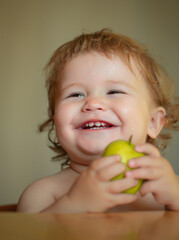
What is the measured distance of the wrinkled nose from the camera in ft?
3.14

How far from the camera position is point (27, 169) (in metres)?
2.21

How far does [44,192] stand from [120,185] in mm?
449

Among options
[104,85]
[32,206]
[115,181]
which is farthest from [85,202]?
[104,85]

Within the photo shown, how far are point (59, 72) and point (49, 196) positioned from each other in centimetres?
49

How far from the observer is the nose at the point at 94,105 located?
3.14 ft

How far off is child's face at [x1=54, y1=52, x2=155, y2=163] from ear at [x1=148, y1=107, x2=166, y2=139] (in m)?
0.08

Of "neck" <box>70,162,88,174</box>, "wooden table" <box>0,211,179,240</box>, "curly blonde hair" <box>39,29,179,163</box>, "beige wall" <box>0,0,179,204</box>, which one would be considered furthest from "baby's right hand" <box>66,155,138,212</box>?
"beige wall" <box>0,0,179,204</box>

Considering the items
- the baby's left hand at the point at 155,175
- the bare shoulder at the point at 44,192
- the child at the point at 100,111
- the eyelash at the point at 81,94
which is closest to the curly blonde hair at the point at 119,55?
the child at the point at 100,111

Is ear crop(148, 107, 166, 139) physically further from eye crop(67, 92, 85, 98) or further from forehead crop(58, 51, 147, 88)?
eye crop(67, 92, 85, 98)

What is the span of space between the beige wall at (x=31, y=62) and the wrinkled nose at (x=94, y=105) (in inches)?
50.3

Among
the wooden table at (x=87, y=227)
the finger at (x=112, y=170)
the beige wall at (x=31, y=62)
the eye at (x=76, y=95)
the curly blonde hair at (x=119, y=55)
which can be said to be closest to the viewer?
the wooden table at (x=87, y=227)

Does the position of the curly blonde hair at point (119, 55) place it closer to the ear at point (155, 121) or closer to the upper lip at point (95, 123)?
the ear at point (155, 121)

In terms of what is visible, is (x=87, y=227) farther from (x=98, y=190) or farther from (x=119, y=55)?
(x=119, y=55)

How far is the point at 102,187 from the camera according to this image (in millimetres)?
668
